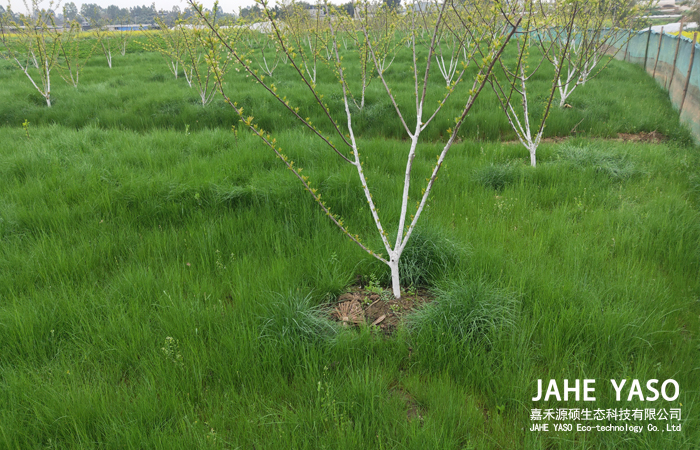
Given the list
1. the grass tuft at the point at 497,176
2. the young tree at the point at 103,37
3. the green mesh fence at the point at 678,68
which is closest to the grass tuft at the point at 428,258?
the grass tuft at the point at 497,176

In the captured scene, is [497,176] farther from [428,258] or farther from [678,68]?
[678,68]

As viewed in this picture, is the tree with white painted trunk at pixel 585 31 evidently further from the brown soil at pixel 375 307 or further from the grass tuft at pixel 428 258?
the brown soil at pixel 375 307

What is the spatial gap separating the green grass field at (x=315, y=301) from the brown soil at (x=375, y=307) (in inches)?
4.1

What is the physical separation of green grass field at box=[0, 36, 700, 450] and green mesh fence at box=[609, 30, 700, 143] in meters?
1.98

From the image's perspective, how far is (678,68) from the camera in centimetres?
745

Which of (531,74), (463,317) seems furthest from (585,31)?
(463,317)

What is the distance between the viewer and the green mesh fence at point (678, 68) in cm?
611

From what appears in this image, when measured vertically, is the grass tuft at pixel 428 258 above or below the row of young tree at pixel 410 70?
below

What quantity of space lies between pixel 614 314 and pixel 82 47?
75.2 feet

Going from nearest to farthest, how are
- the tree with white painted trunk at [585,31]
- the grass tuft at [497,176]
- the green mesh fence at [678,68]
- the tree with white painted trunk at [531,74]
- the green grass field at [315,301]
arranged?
the green grass field at [315,301], the tree with white painted trunk at [531,74], the grass tuft at [497,176], the tree with white painted trunk at [585,31], the green mesh fence at [678,68]

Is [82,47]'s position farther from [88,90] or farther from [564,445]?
[564,445]

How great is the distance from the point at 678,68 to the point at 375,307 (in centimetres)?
869

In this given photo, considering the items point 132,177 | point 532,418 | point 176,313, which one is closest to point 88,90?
point 132,177

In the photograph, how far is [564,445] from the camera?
1.59m
